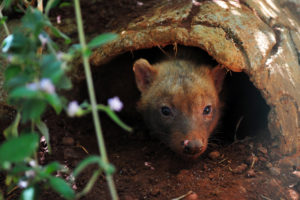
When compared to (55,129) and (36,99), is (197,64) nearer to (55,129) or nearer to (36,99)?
(55,129)

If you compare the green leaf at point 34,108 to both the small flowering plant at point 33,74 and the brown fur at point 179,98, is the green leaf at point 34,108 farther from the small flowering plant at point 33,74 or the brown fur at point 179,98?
the brown fur at point 179,98

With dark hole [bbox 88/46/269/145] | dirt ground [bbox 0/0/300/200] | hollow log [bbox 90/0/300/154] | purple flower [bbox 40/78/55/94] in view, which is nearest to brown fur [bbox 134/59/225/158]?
dirt ground [bbox 0/0/300/200]

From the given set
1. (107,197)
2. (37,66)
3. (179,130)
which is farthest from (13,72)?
(179,130)

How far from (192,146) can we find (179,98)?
734 millimetres

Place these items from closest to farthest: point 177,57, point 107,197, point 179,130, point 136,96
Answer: point 107,197
point 179,130
point 177,57
point 136,96

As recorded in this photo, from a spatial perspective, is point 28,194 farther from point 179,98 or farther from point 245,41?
point 245,41

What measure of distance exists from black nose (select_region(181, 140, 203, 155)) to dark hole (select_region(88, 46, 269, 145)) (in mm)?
1296

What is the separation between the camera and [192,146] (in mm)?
3959

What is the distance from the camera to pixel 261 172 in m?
4.13

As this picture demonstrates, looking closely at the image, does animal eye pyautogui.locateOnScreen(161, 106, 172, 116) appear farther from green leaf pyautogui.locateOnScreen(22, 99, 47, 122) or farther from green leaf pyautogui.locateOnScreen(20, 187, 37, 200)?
green leaf pyautogui.locateOnScreen(22, 99, 47, 122)

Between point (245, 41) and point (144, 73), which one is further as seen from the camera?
point (144, 73)

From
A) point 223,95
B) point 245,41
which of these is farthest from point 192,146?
point 223,95

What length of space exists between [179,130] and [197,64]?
48.6 inches

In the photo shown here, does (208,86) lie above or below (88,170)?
above
